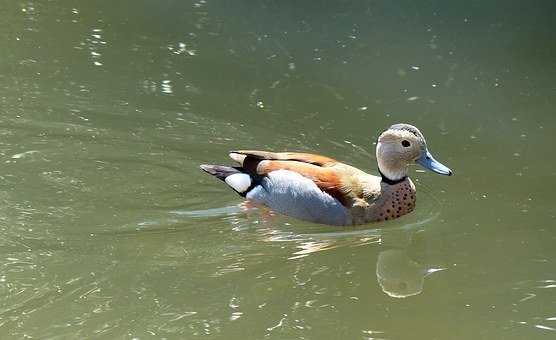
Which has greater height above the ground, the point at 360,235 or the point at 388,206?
the point at 388,206

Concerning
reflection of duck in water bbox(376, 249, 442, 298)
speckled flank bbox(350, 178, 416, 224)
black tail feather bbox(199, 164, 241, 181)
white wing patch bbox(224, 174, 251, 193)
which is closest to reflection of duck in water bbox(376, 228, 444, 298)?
reflection of duck in water bbox(376, 249, 442, 298)

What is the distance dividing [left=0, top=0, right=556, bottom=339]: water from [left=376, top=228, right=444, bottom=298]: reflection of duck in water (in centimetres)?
2

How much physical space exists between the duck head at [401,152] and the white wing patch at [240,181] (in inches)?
42.6

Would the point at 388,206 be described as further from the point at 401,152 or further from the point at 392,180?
the point at 401,152

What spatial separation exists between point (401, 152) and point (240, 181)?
132 cm

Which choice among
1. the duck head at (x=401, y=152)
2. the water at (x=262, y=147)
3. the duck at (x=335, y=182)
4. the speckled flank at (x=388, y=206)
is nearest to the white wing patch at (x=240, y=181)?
the duck at (x=335, y=182)

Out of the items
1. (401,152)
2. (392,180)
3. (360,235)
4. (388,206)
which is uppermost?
(401,152)

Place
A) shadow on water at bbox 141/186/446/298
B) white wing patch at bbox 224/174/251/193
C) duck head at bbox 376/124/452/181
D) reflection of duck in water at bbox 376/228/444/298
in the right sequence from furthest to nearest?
white wing patch at bbox 224/174/251/193, duck head at bbox 376/124/452/181, shadow on water at bbox 141/186/446/298, reflection of duck in water at bbox 376/228/444/298

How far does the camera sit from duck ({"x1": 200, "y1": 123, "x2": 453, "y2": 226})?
25.8ft

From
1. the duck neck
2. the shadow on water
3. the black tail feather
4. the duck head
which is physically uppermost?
the duck head

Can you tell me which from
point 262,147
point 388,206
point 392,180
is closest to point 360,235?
point 388,206

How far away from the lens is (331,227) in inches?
308

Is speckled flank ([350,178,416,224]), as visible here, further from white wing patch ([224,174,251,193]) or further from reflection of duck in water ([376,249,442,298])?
white wing patch ([224,174,251,193])

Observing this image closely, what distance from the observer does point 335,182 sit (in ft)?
25.9
